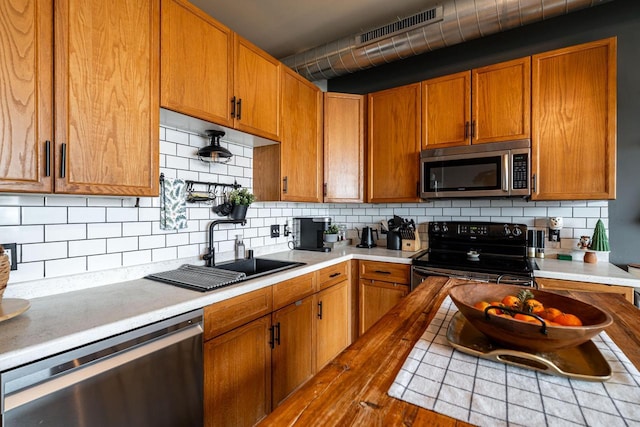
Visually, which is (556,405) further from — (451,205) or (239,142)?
(451,205)

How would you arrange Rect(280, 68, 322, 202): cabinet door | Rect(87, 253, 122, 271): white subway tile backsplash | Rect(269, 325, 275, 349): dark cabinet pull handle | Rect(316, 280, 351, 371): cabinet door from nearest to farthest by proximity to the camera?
Rect(87, 253, 122, 271): white subway tile backsplash → Rect(269, 325, 275, 349): dark cabinet pull handle → Rect(316, 280, 351, 371): cabinet door → Rect(280, 68, 322, 202): cabinet door

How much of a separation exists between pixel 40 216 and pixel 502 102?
298 cm

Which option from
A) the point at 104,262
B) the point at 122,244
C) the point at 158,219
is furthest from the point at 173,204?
the point at 104,262

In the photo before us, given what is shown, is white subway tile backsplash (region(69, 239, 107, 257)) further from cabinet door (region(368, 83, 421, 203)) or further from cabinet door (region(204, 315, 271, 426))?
cabinet door (region(368, 83, 421, 203))

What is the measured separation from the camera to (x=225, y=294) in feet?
4.78

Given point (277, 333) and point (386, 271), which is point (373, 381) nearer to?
point (277, 333)

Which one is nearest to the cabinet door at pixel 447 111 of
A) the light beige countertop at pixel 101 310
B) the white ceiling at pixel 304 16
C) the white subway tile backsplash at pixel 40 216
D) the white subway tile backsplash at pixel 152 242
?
the white ceiling at pixel 304 16

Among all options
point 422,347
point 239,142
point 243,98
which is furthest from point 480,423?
point 239,142

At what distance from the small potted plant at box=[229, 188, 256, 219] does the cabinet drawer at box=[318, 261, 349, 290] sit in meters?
0.73

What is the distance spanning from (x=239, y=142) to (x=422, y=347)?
1.99 m

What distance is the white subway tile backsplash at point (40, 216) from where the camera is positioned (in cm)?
130

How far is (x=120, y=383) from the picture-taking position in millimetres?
1083

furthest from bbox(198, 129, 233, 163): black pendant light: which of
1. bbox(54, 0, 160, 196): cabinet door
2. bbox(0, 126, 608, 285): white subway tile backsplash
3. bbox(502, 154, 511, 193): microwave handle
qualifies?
bbox(502, 154, 511, 193): microwave handle

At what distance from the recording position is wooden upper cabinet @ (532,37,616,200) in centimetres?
205
